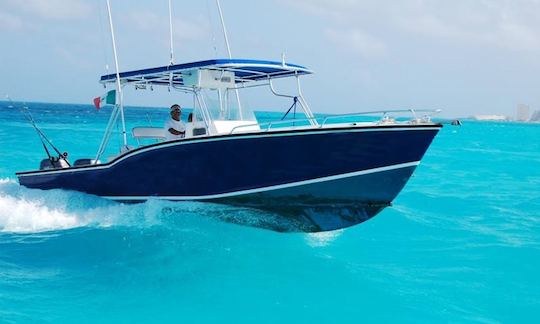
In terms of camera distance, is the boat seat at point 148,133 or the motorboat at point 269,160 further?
the boat seat at point 148,133

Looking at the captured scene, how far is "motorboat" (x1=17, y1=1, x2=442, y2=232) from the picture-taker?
760cm

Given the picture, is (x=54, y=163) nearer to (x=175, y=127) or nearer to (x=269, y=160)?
(x=175, y=127)

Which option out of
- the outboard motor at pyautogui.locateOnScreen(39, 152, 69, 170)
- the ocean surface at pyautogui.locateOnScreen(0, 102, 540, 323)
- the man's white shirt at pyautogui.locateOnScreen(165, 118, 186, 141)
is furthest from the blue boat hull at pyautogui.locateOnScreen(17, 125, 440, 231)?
the outboard motor at pyautogui.locateOnScreen(39, 152, 69, 170)

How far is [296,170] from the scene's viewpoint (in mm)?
7914

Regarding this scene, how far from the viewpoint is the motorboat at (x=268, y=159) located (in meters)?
7.60

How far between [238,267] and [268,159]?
5.53ft

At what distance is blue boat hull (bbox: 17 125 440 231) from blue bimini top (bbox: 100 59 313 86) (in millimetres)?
1256

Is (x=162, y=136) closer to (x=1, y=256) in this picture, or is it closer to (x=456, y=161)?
(x=1, y=256)

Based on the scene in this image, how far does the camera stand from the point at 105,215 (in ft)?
31.1

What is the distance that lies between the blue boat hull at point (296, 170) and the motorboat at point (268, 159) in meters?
0.01

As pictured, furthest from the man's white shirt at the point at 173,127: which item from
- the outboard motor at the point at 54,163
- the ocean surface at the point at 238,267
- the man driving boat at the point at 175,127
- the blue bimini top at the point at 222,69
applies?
the outboard motor at the point at 54,163

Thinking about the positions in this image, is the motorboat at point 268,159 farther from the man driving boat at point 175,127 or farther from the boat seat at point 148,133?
the boat seat at point 148,133

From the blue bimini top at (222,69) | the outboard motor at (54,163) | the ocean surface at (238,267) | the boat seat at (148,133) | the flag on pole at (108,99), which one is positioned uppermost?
the blue bimini top at (222,69)

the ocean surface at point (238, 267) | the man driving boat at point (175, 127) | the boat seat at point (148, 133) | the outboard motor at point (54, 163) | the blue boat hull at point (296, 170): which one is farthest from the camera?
the outboard motor at point (54, 163)
